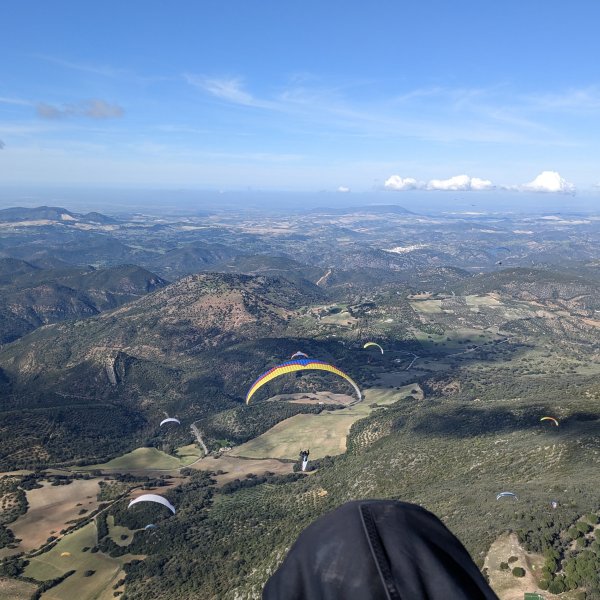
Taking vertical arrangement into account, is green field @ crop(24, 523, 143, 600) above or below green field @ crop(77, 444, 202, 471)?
above

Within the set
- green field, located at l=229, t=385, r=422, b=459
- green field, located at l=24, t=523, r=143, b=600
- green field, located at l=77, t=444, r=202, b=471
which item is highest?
green field, located at l=24, t=523, r=143, b=600

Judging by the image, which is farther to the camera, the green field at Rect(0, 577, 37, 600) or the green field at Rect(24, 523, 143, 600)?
the green field at Rect(24, 523, 143, 600)

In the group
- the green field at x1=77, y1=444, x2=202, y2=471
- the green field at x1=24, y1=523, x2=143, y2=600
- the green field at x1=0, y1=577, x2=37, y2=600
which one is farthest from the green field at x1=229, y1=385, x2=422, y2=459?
the green field at x1=0, y1=577, x2=37, y2=600

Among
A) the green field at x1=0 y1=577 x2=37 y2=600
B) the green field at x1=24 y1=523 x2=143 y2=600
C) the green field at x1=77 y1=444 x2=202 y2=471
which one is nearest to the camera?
the green field at x1=0 y1=577 x2=37 y2=600

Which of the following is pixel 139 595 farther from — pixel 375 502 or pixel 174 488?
pixel 375 502

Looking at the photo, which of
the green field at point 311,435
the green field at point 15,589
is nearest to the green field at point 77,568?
the green field at point 15,589

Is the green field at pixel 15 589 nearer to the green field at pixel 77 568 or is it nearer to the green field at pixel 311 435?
the green field at pixel 77 568

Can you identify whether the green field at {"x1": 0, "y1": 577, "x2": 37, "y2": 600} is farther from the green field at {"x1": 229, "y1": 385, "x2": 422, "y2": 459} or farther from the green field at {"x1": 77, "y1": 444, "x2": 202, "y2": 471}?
Result: the green field at {"x1": 229, "y1": 385, "x2": 422, "y2": 459}

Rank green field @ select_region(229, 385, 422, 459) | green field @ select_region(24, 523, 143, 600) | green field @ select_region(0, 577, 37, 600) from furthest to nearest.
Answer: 1. green field @ select_region(229, 385, 422, 459)
2. green field @ select_region(24, 523, 143, 600)
3. green field @ select_region(0, 577, 37, 600)
